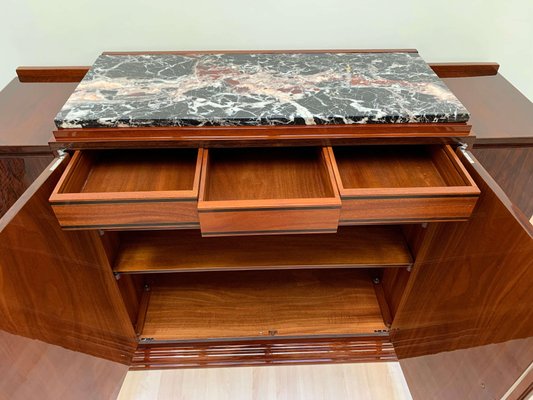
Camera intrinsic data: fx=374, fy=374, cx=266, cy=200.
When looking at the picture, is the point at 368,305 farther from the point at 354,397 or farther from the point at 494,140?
the point at 494,140

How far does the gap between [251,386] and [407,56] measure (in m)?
0.93

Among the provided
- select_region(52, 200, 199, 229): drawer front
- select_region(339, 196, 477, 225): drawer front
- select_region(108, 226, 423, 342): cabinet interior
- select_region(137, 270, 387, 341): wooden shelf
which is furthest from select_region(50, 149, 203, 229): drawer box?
select_region(137, 270, 387, 341): wooden shelf

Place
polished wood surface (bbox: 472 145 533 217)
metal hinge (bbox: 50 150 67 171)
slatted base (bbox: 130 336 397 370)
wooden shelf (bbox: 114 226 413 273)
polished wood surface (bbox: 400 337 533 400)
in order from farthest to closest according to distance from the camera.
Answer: slatted base (bbox: 130 336 397 370), wooden shelf (bbox: 114 226 413 273), polished wood surface (bbox: 472 145 533 217), metal hinge (bbox: 50 150 67 171), polished wood surface (bbox: 400 337 533 400)

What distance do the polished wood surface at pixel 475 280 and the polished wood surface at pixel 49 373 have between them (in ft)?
2.45

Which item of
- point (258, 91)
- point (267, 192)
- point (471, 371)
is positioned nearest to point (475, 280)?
point (471, 371)

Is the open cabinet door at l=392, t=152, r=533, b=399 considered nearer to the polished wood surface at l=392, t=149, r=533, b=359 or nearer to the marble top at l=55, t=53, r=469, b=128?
the polished wood surface at l=392, t=149, r=533, b=359

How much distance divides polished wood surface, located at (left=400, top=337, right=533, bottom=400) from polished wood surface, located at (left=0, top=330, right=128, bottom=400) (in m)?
0.74

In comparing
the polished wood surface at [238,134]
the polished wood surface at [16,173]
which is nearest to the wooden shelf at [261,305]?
the polished wood surface at [16,173]

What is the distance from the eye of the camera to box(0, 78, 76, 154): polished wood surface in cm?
72

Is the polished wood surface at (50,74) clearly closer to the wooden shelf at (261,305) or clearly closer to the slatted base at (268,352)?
the wooden shelf at (261,305)

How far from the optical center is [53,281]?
67 centimetres

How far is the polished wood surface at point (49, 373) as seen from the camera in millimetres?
569

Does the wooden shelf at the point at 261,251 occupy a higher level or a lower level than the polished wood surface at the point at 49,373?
higher

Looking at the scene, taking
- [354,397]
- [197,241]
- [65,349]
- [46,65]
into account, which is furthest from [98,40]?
[354,397]
